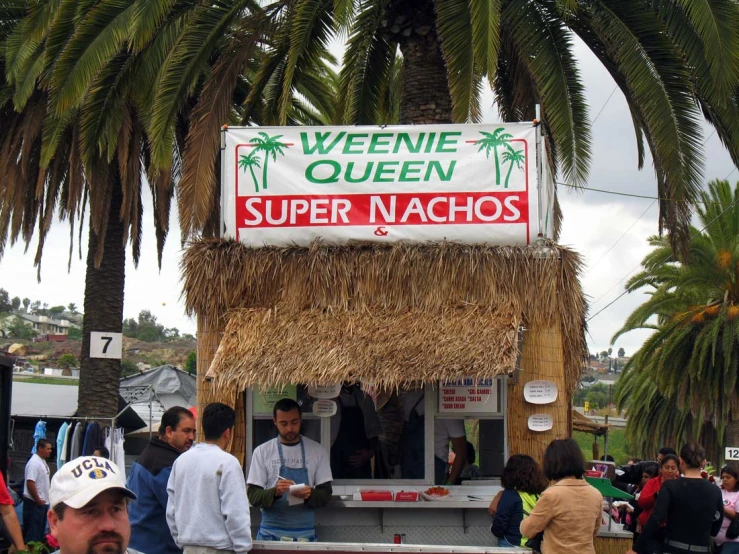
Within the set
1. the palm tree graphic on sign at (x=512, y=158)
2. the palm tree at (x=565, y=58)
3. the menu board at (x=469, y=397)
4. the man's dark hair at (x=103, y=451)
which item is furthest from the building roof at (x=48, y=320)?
the palm tree graphic on sign at (x=512, y=158)

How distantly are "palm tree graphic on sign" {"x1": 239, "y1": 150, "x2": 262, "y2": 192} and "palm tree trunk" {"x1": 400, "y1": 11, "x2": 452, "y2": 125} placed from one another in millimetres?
4180

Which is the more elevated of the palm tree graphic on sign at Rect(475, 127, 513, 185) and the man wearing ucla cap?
the palm tree graphic on sign at Rect(475, 127, 513, 185)

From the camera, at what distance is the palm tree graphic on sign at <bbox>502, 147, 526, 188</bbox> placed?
30.2 ft

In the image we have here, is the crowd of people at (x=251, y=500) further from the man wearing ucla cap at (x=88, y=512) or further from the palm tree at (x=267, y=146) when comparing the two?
the palm tree at (x=267, y=146)

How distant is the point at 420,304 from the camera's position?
29.5 feet

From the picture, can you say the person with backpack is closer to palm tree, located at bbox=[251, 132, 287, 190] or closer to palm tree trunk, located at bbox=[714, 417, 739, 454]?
palm tree, located at bbox=[251, 132, 287, 190]

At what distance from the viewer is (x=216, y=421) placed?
21.3 feet

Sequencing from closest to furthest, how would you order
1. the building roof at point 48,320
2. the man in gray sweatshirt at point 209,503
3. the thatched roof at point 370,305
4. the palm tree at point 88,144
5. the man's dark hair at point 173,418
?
1. the man in gray sweatshirt at point 209,503
2. the man's dark hair at point 173,418
3. the thatched roof at point 370,305
4. the palm tree at point 88,144
5. the building roof at point 48,320

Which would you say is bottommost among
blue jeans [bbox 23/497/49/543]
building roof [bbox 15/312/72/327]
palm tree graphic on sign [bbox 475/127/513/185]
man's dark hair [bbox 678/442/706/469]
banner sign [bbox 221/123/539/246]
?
blue jeans [bbox 23/497/49/543]

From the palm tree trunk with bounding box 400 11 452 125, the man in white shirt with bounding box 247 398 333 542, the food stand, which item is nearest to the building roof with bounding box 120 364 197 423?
the palm tree trunk with bounding box 400 11 452 125

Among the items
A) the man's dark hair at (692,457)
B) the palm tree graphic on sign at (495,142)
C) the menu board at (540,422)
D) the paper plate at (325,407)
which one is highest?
the palm tree graphic on sign at (495,142)

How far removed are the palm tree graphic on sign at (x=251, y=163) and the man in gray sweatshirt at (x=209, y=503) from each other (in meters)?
3.50

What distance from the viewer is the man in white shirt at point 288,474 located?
26.5 ft

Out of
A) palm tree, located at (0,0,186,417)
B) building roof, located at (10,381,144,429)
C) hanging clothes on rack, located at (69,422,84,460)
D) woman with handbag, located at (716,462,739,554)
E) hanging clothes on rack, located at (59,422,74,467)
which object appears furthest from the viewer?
building roof, located at (10,381,144,429)
